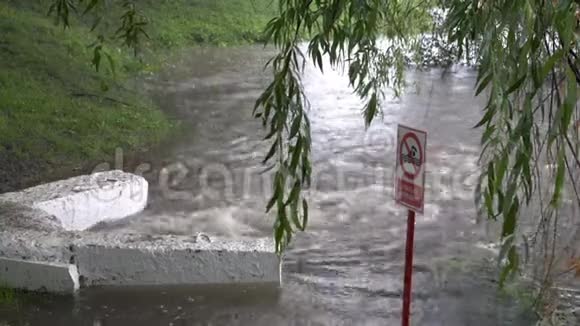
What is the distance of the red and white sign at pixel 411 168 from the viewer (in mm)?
4141

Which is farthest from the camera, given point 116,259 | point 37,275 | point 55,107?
point 55,107

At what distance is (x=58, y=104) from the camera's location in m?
11.6

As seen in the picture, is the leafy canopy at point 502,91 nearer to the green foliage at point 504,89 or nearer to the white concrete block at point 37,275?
the green foliage at point 504,89

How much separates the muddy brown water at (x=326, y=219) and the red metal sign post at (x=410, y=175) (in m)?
1.69

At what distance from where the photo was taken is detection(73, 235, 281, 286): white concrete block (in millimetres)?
5973

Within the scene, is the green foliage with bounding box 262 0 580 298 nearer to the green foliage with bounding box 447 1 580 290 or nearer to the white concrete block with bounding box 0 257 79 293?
the green foliage with bounding box 447 1 580 290

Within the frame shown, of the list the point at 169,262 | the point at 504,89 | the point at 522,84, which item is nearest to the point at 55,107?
the point at 169,262

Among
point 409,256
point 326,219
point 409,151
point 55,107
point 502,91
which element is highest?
point 502,91

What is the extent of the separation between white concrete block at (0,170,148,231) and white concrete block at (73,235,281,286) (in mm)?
1124

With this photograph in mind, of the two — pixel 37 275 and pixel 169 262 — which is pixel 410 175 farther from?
pixel 37 275

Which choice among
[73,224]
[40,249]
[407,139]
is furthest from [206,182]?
[407,139]

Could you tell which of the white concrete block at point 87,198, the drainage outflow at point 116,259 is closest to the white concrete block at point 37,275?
the drainage outflow at point 116,259

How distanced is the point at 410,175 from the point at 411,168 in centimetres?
4

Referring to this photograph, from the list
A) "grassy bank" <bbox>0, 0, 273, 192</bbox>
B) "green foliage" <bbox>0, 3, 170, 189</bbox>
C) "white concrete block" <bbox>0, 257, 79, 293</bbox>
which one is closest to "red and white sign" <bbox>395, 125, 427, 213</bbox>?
"white concrete block" <bbox>0, 257, 79, 293</bbox>
